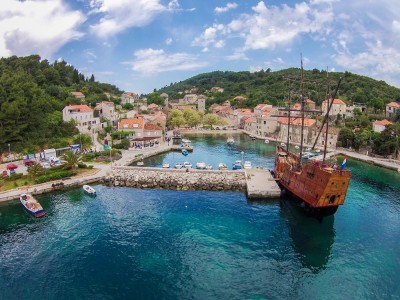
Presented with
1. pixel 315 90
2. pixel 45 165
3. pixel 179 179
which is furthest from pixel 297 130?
pixel 45 165

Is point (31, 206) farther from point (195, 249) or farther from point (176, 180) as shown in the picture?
point (195, 249)

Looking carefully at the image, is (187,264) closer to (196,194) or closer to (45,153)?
(196,194)

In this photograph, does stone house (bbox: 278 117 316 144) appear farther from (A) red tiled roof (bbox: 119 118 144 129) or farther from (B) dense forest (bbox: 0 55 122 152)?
(B) dense forest (bbox: 0 55 122 152)

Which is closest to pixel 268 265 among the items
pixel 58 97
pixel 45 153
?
pixel 45 153

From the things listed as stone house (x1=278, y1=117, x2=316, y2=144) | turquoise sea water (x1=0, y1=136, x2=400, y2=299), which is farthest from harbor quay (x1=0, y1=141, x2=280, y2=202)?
stone house (x1=278, y1=117, x2=316, y2=144)

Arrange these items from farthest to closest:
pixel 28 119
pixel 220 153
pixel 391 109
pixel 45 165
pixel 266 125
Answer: pixel 266 125 → pixel 391 109 → pixel 220 153 → pixel 28 119 → pixel 45 165
